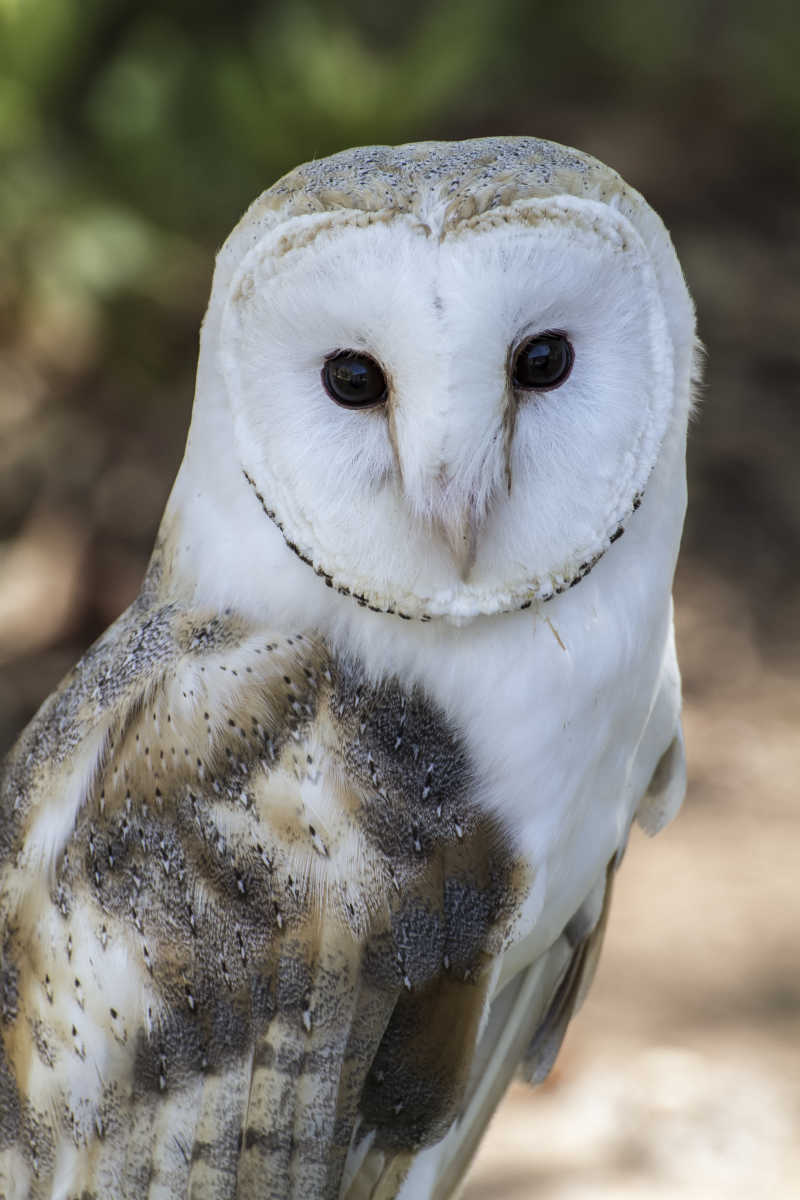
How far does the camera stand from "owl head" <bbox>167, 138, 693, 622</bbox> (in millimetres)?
916

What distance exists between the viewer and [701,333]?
13.1ft

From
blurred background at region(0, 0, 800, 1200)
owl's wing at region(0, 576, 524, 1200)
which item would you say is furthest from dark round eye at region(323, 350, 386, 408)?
blurred background at region(0, 0, 800, 1200)

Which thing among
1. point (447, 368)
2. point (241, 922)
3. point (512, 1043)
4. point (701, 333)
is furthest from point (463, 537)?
point (701, 333)

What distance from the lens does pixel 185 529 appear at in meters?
1.18

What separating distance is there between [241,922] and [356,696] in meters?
0.22

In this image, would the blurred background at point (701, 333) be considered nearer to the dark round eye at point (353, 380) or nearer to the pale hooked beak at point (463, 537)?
the pale hooked beak at point (463, 537)

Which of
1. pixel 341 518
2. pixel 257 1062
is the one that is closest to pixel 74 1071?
pixel 257 1062

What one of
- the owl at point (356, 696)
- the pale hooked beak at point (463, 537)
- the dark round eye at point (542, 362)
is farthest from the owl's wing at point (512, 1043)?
the dark round eye at point (542, 362)

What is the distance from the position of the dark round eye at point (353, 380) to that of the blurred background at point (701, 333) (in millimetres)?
1474

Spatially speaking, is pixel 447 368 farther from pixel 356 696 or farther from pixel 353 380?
pixel 356 696

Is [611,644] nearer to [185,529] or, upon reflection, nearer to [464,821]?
[464,821]

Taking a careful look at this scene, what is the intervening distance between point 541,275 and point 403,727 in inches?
15.7

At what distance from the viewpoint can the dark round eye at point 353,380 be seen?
37.8 inches

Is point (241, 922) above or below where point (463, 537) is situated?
below
